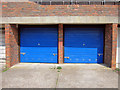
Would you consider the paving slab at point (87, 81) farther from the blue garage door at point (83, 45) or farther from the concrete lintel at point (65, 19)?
the concrete lintel at point (65, 19)

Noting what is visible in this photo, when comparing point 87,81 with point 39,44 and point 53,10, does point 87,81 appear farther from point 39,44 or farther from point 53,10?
point 53,10

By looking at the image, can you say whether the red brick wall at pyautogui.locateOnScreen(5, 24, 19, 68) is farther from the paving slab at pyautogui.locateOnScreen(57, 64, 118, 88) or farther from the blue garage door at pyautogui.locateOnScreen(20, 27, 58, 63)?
the paving slab at pyautogui.locateOnScreen(57, 64, 118, 88)

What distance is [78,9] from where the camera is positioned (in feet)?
18.5

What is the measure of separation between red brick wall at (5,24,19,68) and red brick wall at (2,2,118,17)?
0.82 meters

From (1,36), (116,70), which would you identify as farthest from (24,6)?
(116,70)

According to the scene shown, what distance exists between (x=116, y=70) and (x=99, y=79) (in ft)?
5.48

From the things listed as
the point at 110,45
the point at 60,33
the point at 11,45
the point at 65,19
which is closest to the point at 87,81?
the point at 110,45

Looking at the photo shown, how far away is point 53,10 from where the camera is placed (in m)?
5.68

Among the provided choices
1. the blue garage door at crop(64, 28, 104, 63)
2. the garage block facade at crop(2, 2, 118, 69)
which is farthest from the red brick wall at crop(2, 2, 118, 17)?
the blue garage door at crop(64, 28, 104, 63)

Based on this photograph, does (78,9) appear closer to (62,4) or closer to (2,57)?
(62,4)

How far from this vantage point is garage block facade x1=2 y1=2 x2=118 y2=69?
5.58 metres

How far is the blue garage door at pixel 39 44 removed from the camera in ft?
21.6

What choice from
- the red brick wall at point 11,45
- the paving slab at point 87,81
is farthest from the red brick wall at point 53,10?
the paving slab at point 87,81

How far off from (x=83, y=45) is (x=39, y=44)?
9.07 ft
